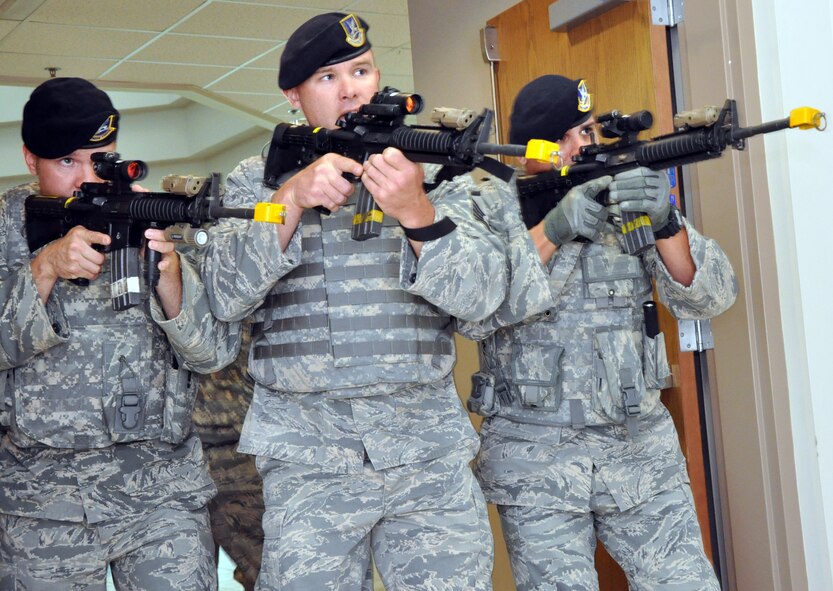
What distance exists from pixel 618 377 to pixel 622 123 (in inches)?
25.4

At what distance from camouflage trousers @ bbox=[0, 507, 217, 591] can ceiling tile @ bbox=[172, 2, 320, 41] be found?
178 inches

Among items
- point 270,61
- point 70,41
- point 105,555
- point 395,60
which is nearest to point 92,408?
point 105,555

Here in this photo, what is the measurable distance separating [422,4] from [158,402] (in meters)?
2.26

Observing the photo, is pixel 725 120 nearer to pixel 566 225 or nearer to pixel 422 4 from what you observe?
pixel 566 225

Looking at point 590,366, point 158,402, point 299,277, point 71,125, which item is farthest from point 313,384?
point 71,125

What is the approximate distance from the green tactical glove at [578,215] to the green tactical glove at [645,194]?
0.08 metres

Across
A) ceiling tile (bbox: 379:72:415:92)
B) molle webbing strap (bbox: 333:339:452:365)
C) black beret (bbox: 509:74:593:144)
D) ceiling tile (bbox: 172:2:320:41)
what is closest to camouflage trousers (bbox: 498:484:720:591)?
molle webbing strap (bbox: 333:339:452:365)

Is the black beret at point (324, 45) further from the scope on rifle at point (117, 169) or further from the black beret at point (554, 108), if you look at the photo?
the black beret at point (554, 108)

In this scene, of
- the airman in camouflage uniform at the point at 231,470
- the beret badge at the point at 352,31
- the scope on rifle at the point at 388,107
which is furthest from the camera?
the airman in camouflage uniform at the point at 231,470

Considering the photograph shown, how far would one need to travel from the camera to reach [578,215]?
2670 millimetres

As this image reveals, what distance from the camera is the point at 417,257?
7.27 ft

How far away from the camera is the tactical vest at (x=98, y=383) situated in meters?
2.57

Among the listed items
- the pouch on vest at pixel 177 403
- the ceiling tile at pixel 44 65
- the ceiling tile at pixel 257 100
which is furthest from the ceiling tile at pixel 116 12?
the pouch on vest at pixel 177 403

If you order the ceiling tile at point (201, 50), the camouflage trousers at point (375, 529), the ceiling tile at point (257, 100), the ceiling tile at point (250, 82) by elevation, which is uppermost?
the ceiling tile at point (257, 100)
